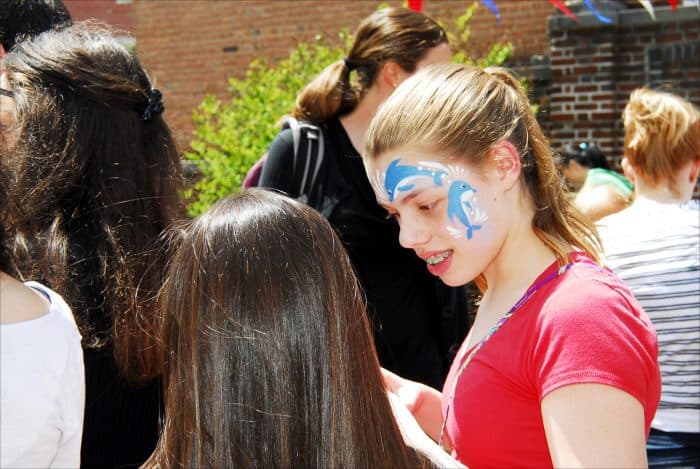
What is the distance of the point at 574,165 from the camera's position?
20.5ft

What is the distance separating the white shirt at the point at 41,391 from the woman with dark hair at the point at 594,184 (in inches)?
54.0

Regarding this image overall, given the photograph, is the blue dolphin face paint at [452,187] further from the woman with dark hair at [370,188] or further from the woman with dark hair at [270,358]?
the woman with dark hair at [370,188]

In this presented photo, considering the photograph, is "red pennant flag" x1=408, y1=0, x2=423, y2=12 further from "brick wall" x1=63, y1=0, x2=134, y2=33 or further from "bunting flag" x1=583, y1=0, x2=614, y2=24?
"brick wall" x1=63, y1=0, x2=134, y2=33

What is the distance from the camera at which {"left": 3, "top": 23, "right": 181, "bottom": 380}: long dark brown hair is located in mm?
1650

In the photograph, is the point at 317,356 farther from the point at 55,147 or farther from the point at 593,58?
the point at 593,58

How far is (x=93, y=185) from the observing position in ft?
5.83

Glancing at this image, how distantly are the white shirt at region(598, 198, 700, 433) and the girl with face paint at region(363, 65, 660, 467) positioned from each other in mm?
998

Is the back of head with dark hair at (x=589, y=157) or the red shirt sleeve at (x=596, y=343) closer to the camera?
the red shirt sleeve at (x=596, y=343)

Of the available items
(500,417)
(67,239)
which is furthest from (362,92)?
(500,417)

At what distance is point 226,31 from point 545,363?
9.43m

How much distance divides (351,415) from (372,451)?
0.24 feet

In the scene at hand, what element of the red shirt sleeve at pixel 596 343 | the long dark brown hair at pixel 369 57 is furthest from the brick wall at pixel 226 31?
the red shirt sleeve at pixel 596 343

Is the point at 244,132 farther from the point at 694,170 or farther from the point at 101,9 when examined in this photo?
the point at 101,9

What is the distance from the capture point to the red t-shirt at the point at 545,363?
51.6 inches
